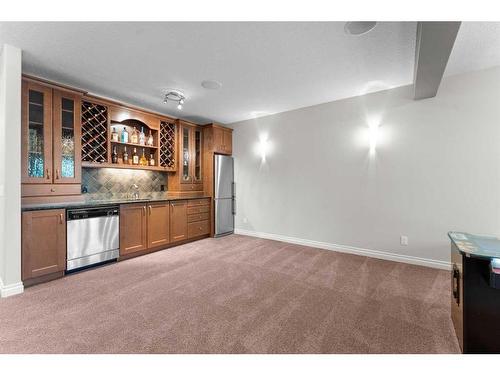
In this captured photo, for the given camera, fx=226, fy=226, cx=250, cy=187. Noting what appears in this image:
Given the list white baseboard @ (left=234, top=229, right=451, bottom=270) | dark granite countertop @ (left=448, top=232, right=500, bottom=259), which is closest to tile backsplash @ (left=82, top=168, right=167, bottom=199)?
white baseboard @ (left=234, top=229, right=451, bottom=270)

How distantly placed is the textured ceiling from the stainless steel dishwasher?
180 cm

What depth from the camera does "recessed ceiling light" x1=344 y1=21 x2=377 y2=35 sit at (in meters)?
1.99

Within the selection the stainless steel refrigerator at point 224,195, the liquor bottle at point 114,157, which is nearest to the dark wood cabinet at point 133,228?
the liquor bottle at point 114,157

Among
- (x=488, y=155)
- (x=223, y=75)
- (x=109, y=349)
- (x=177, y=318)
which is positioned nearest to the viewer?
(x=109, y=349)

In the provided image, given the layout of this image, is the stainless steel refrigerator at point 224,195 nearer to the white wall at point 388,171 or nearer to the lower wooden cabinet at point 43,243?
the white wall at point 388,171

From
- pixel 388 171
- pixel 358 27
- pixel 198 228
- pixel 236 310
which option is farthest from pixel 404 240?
pixel 198 228

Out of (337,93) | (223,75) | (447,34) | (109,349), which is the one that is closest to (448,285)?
(447,34)

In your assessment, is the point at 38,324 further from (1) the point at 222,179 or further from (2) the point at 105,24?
(1) the point at 222,179

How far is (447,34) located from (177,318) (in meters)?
3.22

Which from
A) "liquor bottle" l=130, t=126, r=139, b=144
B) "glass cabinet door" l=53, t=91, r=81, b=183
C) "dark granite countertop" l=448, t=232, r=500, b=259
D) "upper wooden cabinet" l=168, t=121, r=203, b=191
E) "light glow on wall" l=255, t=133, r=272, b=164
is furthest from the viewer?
"light glow on wall" l=255, t=133, r=272, b=164

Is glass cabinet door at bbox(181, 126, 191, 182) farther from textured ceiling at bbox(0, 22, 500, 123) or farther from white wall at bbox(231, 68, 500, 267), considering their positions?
white wall at bbox(231, 68, 500, 267)

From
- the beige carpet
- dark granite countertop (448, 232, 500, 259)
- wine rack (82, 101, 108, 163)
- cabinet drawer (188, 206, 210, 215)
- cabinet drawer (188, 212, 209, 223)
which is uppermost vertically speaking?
wine rack (82, 101, 108, 163)

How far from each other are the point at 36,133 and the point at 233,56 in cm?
261

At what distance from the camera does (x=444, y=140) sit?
3.03 meters
